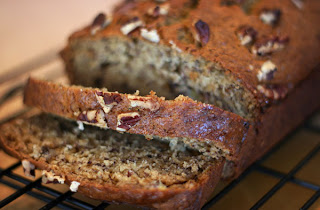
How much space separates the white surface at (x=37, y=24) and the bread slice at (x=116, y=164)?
5.54 feet

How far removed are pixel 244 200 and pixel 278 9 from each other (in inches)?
40.1

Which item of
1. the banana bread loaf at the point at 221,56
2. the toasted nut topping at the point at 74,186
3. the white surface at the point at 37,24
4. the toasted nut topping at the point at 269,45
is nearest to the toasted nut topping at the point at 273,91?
the banana bread loaf at the point at 221,56

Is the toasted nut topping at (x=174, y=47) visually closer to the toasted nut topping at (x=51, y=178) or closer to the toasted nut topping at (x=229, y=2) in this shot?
the toasted nut topping at (x=229, y=2)

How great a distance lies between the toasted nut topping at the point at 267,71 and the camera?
176cm

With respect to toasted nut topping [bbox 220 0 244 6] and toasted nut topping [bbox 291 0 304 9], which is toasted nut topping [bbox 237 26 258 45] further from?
Result: toasted nut topping [bbox 291 0 304 9]

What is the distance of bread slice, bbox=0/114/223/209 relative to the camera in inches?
57.5

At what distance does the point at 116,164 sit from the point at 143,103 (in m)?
0.30

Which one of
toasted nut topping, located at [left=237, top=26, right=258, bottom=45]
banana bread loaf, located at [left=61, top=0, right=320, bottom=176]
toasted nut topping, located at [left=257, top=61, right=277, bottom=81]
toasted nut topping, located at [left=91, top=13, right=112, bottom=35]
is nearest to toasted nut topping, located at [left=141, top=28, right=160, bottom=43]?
banana bread loaf, located at [left=61, top=0, right=320, bottom=176]

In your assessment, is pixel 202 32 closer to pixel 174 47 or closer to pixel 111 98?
pixel 174 47

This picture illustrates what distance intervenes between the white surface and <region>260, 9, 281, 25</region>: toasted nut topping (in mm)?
2053

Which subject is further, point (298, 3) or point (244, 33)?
point (298, 3)

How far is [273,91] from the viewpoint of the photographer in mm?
1770

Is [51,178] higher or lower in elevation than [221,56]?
lower

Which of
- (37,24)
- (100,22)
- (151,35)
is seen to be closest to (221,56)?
(151,35)
